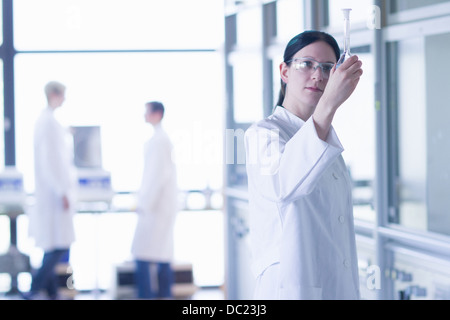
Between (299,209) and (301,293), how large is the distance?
0.12 meters

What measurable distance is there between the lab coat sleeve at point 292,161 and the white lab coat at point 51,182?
5.76ft

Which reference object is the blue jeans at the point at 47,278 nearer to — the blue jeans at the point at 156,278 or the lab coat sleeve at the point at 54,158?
the lab coat sleeve at the point at 54,158

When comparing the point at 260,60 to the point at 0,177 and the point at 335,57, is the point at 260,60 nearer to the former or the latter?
the point at 0,177

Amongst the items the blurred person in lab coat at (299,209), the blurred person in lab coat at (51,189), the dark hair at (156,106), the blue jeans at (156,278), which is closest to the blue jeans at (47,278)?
the blurred person in lab coat at (51,189)

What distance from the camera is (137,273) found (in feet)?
10.9

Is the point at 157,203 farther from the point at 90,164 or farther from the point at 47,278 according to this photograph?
the point at 47,278

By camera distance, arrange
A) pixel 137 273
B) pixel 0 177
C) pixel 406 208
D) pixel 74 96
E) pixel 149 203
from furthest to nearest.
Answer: pixel 137 273, pixel 149 203, pixel 74 96, pixel 0 177, pixel 406 208

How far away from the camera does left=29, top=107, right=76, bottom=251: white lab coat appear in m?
2.56

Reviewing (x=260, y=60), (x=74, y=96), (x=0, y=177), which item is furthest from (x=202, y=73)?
(x=0, y=177)

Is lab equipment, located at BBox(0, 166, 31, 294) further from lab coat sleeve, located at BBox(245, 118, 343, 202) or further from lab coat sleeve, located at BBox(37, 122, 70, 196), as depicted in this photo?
lab coat sleeve, located at BBox(245, 118, 343, 202)

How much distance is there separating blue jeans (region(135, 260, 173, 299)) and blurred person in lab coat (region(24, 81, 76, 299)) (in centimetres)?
53

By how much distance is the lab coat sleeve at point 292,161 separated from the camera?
824 millimetres

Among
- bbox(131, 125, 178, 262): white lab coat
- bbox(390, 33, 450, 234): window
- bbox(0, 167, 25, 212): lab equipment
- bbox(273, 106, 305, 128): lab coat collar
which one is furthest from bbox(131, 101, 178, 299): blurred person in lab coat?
bbox(273, 106, 305, 128): lab coat collar
